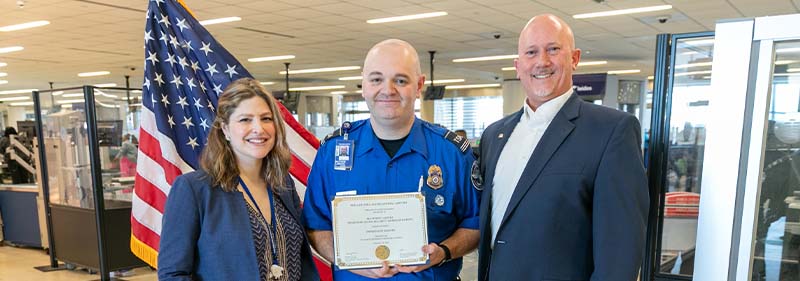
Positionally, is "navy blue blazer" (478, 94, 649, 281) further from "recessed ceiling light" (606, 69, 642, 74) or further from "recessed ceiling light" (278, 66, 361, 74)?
"recessed ceiling light" (606, 69, 642, 74)

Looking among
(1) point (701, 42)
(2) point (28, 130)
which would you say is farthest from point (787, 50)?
(2) point (28, 130)

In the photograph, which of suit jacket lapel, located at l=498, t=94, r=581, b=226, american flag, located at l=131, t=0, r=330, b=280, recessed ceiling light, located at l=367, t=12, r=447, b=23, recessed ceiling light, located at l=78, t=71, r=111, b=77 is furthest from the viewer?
recessed ceiling light, located at l=78, t=71, r=111, b=77

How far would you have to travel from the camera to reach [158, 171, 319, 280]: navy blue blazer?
5.35 feet

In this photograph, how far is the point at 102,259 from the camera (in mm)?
5602

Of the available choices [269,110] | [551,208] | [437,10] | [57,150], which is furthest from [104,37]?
[551,208]

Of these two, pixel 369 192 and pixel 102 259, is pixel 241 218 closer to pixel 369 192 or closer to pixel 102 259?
pixel 369 192

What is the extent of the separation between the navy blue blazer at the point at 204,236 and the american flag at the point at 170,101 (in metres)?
0.91

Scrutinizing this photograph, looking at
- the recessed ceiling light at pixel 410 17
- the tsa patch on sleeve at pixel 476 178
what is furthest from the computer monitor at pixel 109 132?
the tsa patch on sleeve at pixel 476 178

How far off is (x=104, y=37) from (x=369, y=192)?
10.1 meters

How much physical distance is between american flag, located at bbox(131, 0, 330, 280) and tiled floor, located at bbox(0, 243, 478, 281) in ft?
11.3

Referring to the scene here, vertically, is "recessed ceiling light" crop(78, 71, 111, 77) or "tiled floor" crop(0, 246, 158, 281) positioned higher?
"recessed ceiling light" crop(78, 71, 111, 77)

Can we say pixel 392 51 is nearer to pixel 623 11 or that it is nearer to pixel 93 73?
pixel 623 11

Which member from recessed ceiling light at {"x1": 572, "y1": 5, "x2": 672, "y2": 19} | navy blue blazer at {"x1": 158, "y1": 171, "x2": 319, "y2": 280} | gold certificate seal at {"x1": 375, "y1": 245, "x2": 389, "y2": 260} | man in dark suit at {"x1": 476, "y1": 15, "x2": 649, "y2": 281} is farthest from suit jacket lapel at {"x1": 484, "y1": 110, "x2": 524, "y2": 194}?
recessed ceiling light at {"x1": 572, "y1": 5, "x2": 672, "y2": 19}

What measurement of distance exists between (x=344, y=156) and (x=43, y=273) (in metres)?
6.12
